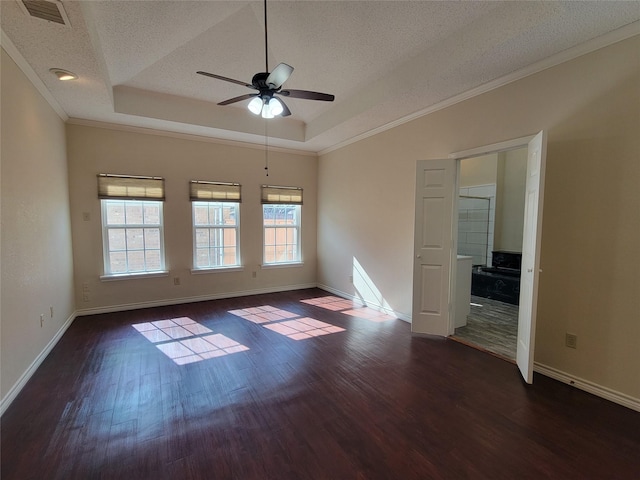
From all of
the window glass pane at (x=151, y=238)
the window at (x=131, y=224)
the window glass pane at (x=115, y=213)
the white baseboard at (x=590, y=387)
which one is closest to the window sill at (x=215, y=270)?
the window at (x=131, y=224)

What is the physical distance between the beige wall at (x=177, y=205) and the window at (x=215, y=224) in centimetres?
11

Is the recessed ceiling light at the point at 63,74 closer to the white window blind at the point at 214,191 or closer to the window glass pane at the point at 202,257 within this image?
the white window blind at the point at 214,191

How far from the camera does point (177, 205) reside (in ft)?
15.9

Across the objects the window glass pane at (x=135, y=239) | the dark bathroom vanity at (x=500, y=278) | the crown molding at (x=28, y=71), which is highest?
the crown molding at (x=28, y=71)

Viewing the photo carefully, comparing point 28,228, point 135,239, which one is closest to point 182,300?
point 135,239

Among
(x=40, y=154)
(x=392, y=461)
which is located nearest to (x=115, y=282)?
(x=40, y=154)

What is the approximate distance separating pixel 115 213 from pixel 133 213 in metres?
0.23

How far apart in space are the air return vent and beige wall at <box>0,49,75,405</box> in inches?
23.6

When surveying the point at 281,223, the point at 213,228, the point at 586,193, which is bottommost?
the point at 213,228

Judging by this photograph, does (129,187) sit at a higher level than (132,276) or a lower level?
higher

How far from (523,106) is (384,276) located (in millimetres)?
2679

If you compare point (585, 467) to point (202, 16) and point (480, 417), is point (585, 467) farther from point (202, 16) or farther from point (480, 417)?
point (202, 16)

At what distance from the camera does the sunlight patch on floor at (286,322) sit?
372 cm

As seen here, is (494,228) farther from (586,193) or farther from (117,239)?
(117,239)
